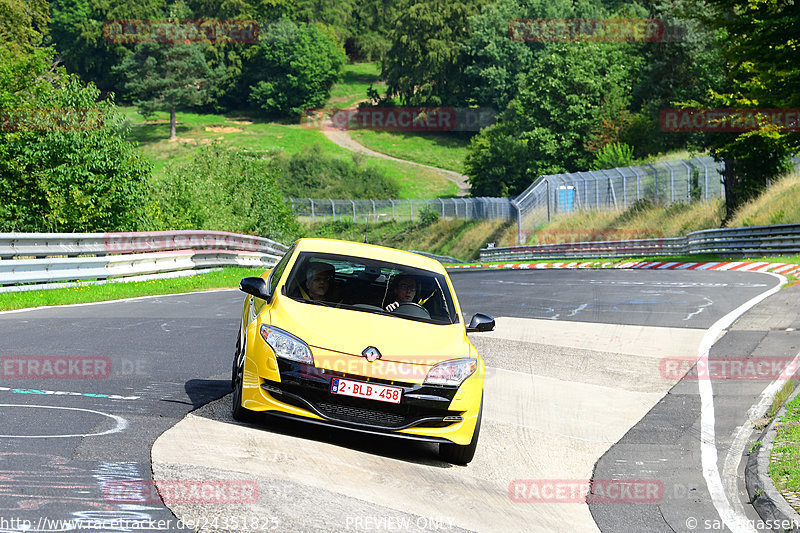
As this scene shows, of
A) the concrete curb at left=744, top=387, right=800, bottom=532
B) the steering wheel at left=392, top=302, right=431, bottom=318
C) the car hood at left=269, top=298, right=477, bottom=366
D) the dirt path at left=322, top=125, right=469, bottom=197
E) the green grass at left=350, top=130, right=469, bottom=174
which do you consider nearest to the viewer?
the concrete curb at left=744, top=387, right=800, bottom=532

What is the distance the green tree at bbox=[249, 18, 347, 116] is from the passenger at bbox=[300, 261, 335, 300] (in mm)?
126300

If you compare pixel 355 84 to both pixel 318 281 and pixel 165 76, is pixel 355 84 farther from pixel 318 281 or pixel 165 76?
pixel 318 281

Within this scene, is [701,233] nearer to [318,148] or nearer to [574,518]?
[574,518]

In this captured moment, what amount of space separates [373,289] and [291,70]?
12978 cm

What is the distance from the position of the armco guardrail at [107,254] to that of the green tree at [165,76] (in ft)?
310

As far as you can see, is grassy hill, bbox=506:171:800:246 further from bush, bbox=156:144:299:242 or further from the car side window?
the car side window

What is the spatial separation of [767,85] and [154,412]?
83.2ft

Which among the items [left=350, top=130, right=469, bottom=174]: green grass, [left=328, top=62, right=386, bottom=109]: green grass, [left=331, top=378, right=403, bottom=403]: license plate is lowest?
[left=350, top=130, right=469, bottom=174]: green grass

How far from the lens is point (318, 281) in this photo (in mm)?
8125

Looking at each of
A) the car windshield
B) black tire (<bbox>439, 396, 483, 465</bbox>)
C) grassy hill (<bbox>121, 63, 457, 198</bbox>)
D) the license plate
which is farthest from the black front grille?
grassy hill (<bbox>121, 63, 457, 198</bbox>)

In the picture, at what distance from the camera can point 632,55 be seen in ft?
278

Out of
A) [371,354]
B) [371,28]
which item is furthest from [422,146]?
[371,354]

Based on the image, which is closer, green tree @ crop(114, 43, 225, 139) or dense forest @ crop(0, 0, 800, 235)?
dense forest @ crop(0, 0, 800, 235)

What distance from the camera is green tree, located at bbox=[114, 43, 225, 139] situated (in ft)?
395
